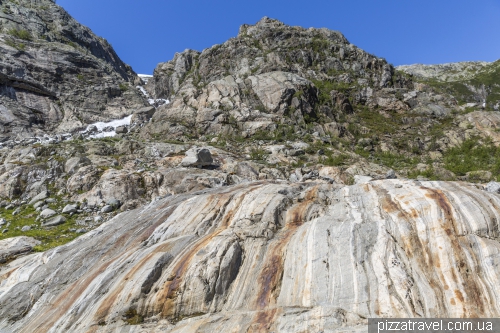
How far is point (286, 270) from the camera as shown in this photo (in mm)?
10055

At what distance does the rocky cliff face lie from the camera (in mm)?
55625

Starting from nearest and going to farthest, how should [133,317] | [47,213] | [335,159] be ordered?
1. [133,317]
2. [47,213]
3. [335,159]

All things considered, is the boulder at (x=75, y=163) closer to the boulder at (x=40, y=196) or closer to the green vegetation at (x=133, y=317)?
the boulder at (x=40, y=196)

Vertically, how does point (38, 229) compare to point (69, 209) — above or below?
below

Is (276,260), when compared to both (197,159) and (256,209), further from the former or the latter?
(197,159)

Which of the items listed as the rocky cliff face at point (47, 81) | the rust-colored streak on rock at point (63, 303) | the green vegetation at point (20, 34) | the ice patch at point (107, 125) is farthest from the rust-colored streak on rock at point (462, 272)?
the green vegetation at point (20, 34)

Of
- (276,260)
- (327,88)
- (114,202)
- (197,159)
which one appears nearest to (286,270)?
(276,260)

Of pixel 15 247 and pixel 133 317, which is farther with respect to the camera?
pixel 15 247

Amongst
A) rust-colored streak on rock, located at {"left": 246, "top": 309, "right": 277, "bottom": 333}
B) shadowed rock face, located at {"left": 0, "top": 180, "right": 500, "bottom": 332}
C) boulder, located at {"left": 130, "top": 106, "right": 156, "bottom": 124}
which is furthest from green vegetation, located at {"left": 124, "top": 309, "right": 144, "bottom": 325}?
boulder, located at {"left": 130, "top": 106, "right": 156, "bottom": 124}

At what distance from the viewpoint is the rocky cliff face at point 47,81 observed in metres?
55.6

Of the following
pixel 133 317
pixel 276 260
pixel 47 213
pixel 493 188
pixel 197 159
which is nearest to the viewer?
pixel 133 317

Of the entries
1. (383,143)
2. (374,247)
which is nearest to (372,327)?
(374,247)

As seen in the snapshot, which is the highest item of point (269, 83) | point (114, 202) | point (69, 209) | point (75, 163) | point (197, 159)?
point (269, 83)

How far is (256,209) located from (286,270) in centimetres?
383
